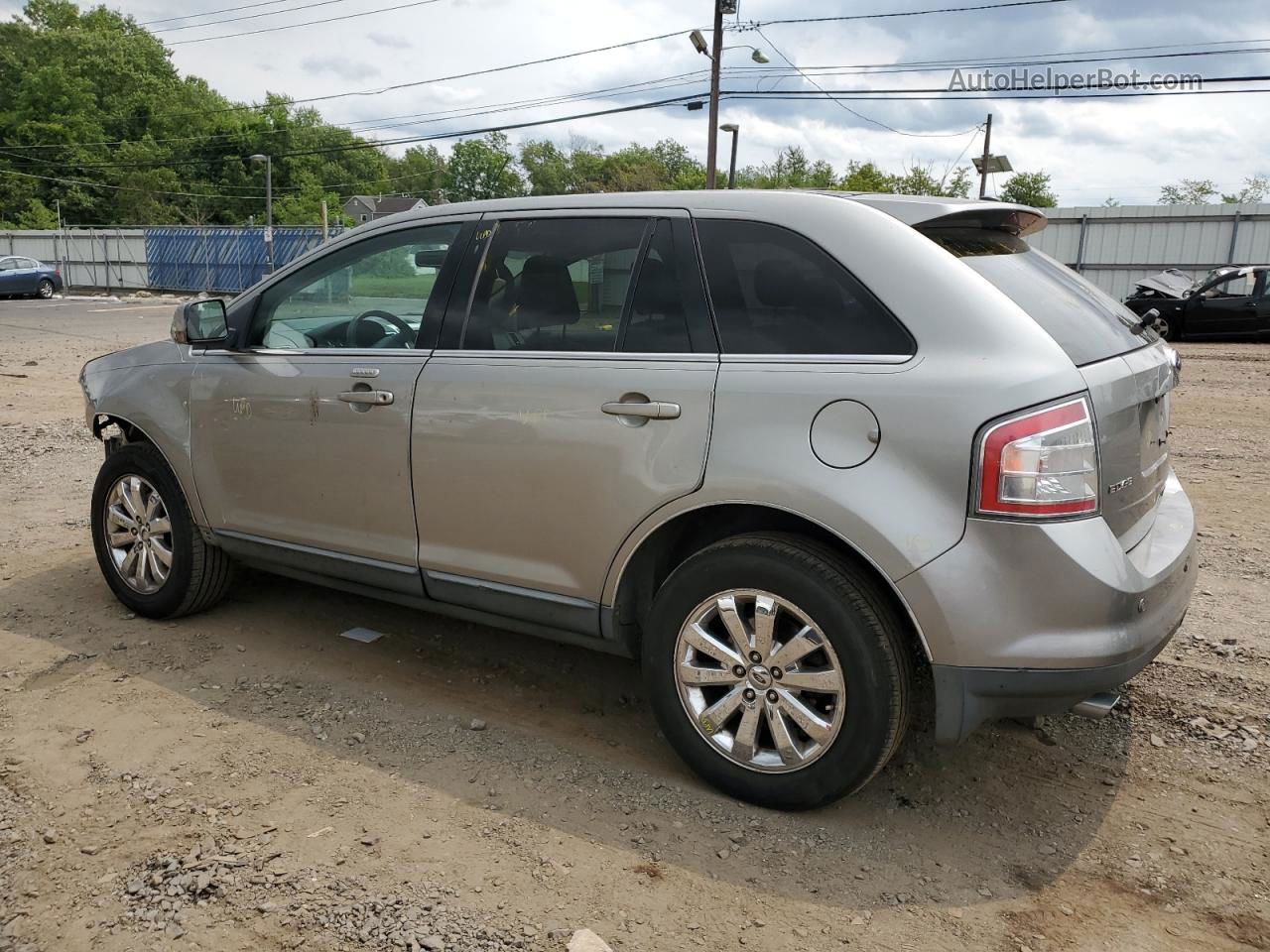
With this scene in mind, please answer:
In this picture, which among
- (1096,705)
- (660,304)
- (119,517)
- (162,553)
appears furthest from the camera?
(119,517)

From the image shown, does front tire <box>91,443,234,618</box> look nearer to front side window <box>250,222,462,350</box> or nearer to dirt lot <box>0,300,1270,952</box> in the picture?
dirt lot <box>0,300,1270,952</box>

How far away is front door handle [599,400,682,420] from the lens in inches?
121

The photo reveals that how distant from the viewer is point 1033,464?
2.59 m

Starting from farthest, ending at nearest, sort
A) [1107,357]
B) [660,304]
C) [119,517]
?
[119,517]
[660,304]
[1107,357]

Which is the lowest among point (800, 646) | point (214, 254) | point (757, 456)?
point (800, 646)

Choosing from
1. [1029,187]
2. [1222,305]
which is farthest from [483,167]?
[1222,305]

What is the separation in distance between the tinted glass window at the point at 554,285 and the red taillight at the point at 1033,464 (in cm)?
125

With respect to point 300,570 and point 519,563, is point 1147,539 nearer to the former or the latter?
point 519,563

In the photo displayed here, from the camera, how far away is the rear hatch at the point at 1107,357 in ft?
9.04

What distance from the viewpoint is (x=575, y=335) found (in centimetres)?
338

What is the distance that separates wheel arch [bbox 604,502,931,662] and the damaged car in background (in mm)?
17777

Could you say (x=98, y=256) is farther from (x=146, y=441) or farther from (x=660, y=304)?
(x=660, y=304)

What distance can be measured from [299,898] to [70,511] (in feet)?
15.5

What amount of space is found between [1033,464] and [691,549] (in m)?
1.14
